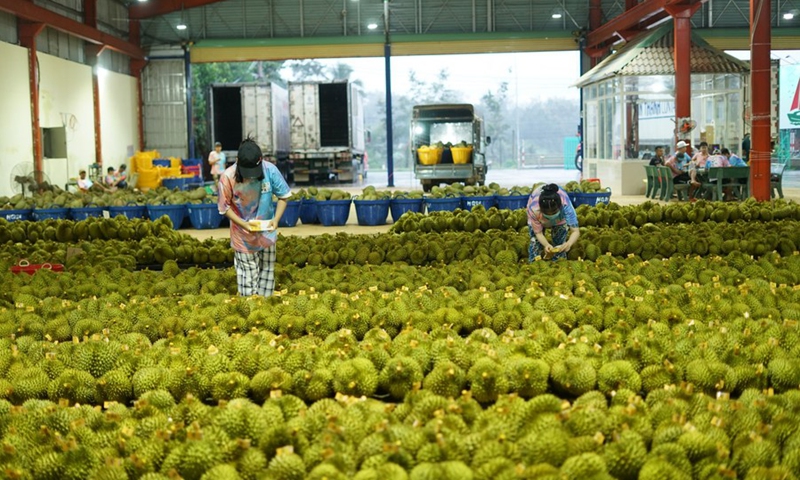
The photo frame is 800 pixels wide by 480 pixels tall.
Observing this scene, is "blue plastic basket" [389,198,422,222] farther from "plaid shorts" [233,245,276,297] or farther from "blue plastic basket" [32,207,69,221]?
"plaid shorts" [233,245,276,297]

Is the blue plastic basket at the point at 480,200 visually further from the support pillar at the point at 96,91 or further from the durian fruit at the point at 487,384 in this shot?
the support pillar at the point at 96,91

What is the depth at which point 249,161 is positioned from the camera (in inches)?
302

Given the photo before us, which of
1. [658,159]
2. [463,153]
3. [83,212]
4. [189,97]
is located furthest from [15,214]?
[189,97]

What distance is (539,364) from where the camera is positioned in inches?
185

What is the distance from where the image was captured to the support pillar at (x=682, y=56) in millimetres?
23703

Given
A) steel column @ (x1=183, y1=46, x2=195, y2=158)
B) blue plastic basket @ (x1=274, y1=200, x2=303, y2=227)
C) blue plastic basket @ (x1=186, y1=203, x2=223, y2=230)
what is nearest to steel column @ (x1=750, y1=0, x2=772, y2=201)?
blue plastic basket @ (x1=274, y1=200, x2=303, y2=227)

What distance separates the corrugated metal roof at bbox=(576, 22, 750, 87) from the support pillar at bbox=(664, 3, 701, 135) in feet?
2.47

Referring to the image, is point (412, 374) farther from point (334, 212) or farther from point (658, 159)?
point (658, 159)

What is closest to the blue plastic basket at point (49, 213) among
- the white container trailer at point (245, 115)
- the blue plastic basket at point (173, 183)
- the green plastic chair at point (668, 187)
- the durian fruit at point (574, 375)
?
the blue plastic basket at point (173, 183)

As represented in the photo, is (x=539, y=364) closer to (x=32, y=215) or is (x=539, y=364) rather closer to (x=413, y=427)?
(x=413, y=427)

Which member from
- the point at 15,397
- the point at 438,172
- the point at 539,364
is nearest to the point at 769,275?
the point at 539,364

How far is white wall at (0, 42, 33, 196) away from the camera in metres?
22.9

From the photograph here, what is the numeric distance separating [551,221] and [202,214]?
10.2 m

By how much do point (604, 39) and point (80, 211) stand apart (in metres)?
19.1
